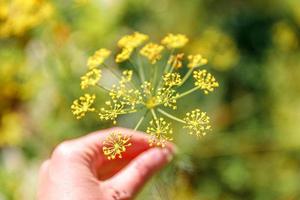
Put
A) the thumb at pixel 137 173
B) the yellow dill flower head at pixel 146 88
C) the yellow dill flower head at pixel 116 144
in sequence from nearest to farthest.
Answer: the yellow dill flower head at pixel 116 144
the yellow dill flower head at pixel 146 88
the thumb at pixel 137 173

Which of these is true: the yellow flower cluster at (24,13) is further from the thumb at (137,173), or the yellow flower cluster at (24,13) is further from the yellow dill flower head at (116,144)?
the yellow dill flower head at (116,144)

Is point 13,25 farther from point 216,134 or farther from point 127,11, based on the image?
point 216,134

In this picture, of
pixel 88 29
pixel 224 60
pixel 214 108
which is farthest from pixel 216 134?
pixel 88 29

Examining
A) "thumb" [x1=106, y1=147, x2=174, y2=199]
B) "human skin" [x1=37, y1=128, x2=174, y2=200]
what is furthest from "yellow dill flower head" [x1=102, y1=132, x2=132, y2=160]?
"thumb" [x1=106, y1=147, x2=174, y2=199]

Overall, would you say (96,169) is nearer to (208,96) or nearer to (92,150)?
(92,150)

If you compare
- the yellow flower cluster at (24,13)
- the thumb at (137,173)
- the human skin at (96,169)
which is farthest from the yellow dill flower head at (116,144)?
the yellow flower cluster at (24,13)

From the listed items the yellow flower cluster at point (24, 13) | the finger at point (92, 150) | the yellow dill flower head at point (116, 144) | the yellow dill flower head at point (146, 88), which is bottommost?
the yellow dill flower head at point (116, 144)

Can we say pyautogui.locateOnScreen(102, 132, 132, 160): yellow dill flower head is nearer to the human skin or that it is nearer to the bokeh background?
the human skin
